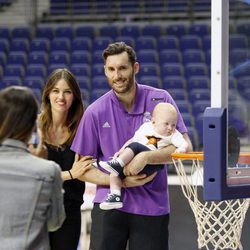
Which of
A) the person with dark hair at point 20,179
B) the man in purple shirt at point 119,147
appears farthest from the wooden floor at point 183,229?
the person with dark hair at point 20,179

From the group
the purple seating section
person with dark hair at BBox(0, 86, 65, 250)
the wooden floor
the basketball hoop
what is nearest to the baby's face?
the basketball hoop

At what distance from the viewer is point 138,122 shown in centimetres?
390

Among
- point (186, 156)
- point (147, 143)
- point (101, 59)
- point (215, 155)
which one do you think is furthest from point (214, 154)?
point (101, 59)

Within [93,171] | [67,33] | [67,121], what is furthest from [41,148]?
[67,33]

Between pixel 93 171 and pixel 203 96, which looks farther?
pixel 203 96

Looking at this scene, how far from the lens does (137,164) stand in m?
3.68

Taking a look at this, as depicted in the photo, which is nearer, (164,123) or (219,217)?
(164,123)

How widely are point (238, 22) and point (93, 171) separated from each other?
114cm

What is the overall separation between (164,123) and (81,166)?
20.6 inches

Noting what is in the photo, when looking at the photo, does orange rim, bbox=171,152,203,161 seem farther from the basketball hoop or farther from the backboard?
the backboard

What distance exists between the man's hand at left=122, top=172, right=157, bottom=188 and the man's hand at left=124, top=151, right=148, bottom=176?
26 mm

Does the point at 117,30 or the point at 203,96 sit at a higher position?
the point at 117,30

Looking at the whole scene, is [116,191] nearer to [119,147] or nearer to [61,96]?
[119,147]

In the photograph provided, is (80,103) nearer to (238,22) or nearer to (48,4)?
(238,22)
